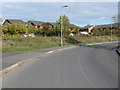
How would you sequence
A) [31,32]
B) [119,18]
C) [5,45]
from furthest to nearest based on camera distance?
[31,32], [119,18], [5,45]

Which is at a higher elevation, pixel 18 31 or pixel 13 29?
pixel 13 29

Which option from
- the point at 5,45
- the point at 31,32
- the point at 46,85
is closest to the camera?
the point at 46,85

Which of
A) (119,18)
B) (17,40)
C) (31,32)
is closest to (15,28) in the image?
(31,32)

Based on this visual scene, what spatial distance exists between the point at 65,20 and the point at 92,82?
6391cm

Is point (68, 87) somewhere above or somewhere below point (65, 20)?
below

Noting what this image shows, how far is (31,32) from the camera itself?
220 ft

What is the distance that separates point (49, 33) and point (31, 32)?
5.70 metres

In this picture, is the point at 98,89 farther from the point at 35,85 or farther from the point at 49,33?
the point at 49,33

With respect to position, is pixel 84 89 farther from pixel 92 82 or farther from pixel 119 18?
pixel 119 18

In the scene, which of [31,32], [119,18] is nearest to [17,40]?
→ [119,18]

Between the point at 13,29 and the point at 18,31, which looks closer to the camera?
the point at 13,29

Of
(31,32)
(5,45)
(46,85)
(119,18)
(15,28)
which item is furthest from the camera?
(31,32)

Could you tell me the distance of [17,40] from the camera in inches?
1485

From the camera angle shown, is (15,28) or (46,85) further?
(15,28)
